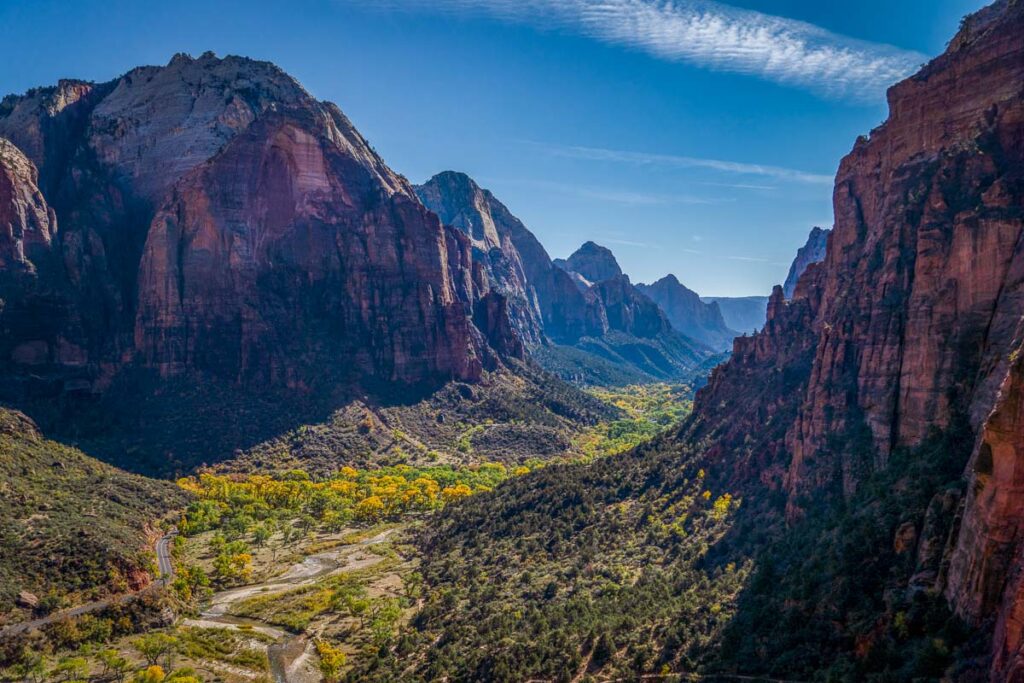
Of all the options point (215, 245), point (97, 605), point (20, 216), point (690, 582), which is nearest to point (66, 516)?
point (97, 605)

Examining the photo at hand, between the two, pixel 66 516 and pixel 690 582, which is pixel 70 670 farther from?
pixel 690 582

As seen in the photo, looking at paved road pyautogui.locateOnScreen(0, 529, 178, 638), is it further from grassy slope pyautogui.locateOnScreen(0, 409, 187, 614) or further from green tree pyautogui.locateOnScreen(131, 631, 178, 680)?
green tree pyautogui.locateOnScreen(131, 631, 178, 680)

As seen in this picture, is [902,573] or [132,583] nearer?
[902,573]

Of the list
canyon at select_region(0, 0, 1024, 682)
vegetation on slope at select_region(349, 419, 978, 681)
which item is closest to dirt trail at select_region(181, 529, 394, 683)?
canyon at select_region(0, 0, 1024, 682)

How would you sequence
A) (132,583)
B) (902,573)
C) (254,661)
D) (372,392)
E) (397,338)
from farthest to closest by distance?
(397,338), (372,392), (132,583), (254,661), (902,573)

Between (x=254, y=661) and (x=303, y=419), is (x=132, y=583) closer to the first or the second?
(x=254, y=661)

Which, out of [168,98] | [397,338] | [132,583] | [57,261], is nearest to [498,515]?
[132,583]
